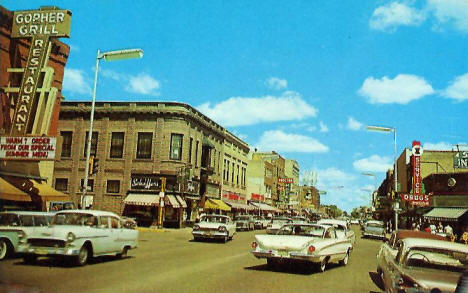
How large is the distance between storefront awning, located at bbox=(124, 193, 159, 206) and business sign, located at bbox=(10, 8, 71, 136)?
775 inches

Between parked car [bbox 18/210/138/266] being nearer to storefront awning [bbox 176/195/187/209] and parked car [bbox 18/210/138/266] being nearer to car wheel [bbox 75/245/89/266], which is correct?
car wheel [bbox 75/245/89/266]

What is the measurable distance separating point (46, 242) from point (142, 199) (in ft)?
94.4

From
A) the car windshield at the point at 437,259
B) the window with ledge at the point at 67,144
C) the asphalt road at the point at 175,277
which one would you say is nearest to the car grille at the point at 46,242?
the asphalt road at the point at 175,277

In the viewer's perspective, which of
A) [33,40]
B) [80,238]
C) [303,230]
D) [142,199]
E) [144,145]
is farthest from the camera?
[144,145]

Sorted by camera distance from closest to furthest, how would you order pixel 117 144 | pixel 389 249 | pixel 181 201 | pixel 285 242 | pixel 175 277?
pixel 175 277
pixel 389 249
pixel 285 242
pixel 181 201
pixel 117 144

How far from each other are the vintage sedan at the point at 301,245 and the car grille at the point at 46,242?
18.2ft

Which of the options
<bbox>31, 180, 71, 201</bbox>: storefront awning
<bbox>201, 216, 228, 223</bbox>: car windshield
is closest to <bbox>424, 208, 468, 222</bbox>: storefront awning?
<bbox>201, 216, 228, 223</bbox>: car windshield

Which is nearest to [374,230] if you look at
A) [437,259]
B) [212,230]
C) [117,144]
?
[212,230]

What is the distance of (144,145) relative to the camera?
140 ft

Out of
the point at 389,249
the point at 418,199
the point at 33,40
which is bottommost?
the point at 389,249

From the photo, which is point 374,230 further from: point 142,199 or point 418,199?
point 142,199

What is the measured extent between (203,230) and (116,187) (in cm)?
1960

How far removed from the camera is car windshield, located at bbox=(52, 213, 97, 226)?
43.4 ft

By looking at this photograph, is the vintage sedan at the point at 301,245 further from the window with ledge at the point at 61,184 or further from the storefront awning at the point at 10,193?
the window with ledge at the point at 61,184
